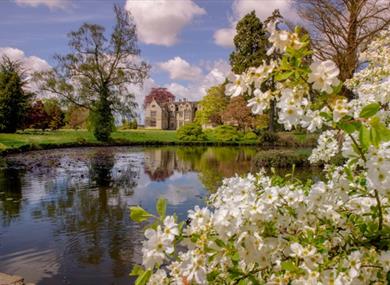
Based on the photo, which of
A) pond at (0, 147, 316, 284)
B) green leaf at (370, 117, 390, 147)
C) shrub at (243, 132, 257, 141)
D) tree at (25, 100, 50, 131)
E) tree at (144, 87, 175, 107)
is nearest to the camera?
green leaf at (370, 117, 390, 147)

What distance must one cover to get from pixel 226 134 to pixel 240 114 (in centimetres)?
289

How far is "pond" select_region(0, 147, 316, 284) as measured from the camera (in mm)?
5834

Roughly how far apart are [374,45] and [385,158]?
6363 millimetres

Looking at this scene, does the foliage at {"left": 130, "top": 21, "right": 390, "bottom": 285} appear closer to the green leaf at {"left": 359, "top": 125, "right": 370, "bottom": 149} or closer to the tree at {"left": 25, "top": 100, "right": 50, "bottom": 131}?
the green leaf at {"left": 359, "top": 125, "right": 370, "bottom": 149}

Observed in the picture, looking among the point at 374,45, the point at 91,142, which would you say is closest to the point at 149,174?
the point at 374,45

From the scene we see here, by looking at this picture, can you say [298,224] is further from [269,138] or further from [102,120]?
[269,138]

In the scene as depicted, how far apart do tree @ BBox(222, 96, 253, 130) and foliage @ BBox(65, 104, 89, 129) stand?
16.2m

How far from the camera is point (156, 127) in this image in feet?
238

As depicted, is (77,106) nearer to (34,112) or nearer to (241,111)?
(34,112)

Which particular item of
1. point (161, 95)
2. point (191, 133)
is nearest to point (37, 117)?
point (191, 133)

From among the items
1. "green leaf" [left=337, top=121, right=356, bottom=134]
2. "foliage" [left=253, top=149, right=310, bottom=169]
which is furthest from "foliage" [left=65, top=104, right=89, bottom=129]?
"green leaf" [left=337, top=121, right=356, bottom=134]

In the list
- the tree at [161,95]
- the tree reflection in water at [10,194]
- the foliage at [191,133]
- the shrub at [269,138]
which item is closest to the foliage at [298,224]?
the tree reflection in water at [10,194]

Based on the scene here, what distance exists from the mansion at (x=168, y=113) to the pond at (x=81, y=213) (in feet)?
180

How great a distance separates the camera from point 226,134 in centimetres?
4144
